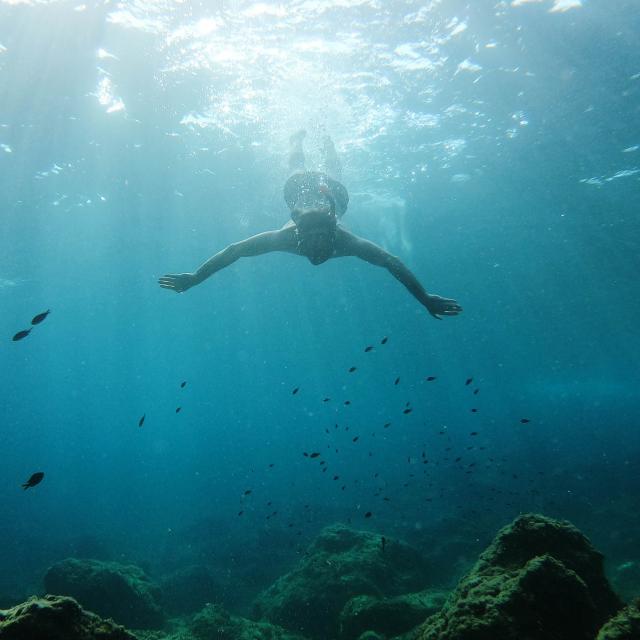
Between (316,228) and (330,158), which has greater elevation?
(330,158)

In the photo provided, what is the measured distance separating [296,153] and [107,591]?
15.1m

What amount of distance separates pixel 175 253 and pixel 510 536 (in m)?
28.1

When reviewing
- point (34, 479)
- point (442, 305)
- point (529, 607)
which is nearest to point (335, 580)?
point (34, 479)

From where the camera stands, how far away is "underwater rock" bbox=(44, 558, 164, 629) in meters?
9.52

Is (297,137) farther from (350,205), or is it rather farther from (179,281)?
(179,281)

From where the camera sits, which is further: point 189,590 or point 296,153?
point 296,153

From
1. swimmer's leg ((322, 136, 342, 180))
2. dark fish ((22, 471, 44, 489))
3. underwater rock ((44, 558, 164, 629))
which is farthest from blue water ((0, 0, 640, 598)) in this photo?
dark fish ((22, 471, 44, 489))

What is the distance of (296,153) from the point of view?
15.2m

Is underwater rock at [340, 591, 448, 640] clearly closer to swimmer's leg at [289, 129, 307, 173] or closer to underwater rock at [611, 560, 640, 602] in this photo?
underwater rock at [611, 560, 640, 602]

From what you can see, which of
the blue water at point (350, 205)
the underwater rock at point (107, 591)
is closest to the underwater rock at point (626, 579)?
the blue water at point (350, 205)

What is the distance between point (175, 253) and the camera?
28.3 metres

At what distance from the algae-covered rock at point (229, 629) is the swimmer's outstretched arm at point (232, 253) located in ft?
23.7

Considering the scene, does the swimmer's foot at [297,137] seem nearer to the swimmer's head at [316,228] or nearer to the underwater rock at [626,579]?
the swimmer's head at [316,228]

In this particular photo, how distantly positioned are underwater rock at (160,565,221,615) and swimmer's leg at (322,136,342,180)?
1663 centimetres
